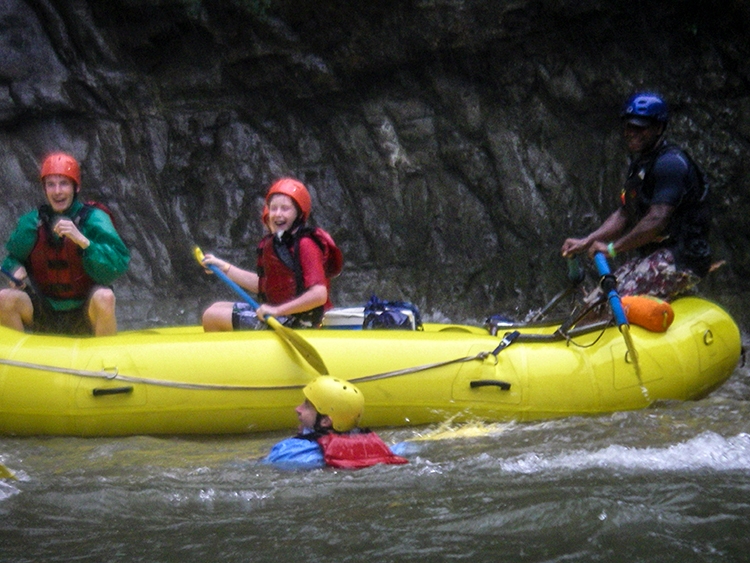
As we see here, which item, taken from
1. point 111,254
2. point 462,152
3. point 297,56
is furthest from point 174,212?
point 111,254

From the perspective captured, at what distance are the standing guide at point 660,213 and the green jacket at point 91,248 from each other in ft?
8.62

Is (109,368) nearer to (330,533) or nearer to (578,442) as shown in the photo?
(330,533)

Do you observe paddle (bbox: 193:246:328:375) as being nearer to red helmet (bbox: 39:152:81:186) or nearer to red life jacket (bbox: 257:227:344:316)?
red life jacket (bbox: 257:227:344:316)

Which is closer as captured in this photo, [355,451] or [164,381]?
[355,451]

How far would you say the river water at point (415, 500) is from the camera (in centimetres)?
296

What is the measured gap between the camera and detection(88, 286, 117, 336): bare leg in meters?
5.12

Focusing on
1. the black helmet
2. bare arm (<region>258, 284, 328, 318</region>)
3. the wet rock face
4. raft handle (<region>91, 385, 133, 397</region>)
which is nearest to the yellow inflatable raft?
raft handle (<region>91, 385, 133, 397</region>)

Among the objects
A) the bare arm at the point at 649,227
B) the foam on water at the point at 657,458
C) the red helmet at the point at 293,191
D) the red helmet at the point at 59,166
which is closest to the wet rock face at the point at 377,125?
the bare arm at the point at 649,227

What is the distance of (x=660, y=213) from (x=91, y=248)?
10.4ft

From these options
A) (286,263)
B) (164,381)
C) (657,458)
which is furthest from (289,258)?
(657,458)

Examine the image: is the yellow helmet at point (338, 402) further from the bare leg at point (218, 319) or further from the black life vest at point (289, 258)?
the bare leg at point (218, 319)

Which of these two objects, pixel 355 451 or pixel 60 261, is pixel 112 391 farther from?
pixel 355 451

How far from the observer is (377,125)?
9.14 meters

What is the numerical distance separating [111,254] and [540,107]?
16.3 ft
